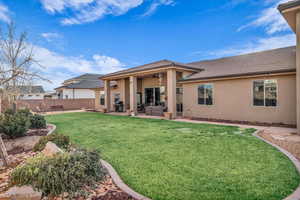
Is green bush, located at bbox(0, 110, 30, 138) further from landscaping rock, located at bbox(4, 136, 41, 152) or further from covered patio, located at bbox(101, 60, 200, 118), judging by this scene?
covered patio, located at bbox(101, 60, 200, 118)

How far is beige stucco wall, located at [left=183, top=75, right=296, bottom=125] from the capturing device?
26.8ft

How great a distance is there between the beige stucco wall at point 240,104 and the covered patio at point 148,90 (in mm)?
1397

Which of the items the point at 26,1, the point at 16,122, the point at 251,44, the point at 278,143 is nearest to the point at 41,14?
the point at 26,1

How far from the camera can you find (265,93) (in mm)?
8883

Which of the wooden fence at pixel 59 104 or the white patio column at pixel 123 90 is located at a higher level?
the white patio column at pixel 123 90

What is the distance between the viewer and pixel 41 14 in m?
10.3

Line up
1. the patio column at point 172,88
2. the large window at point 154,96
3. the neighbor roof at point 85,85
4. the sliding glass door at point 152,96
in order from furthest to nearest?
the neighbor roof at point 85,85 → the sliding glass door at point 152,96 → the large window at point 154,96 → the patio column at point 172,88

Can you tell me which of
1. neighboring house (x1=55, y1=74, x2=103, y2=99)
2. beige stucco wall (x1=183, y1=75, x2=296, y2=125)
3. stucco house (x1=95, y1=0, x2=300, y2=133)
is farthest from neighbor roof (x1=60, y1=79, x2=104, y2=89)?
beige stucco wall (x1=183, y1=75, x2=296, y2=125)

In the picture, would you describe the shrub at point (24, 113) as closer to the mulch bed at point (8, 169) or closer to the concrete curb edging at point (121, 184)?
the mulch bed at point (8, 169)

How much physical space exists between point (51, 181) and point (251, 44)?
20.0 m

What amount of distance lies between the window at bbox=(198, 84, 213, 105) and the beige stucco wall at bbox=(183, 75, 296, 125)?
0.22m

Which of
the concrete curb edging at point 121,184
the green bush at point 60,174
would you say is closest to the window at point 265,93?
the concrete curb edging at point 121,184

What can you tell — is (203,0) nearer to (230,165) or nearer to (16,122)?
(230,165)

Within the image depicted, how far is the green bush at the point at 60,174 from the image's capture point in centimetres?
258
